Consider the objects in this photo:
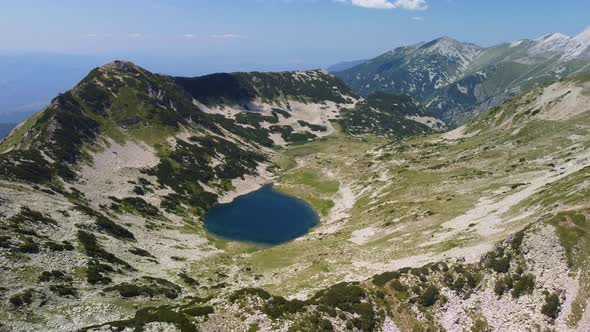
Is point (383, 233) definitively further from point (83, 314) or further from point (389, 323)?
point (83, 314)

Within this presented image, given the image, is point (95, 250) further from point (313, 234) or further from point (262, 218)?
point (262, 218)

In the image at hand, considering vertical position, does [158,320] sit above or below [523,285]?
below

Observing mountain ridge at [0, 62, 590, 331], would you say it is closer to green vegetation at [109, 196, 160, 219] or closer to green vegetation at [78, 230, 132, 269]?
green vegetation at [78, 230, 132, 269]

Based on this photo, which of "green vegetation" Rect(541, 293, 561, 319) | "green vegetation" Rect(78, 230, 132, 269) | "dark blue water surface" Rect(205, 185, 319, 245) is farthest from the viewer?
"dark blue water surface" Rect(205, 185, 319, 245)

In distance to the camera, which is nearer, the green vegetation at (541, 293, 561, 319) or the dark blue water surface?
the green vegetation at (541, 293, 561, 319)

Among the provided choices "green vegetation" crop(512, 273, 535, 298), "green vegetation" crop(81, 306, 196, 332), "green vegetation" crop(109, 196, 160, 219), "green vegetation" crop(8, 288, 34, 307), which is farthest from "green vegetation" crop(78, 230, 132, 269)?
"green vegetation" crop(512, 273, 535, 298)

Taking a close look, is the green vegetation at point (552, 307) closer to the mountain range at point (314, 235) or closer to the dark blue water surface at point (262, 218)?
the mountain range at point (314, 235)

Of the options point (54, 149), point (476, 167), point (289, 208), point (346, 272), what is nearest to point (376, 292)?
point (346, 272)

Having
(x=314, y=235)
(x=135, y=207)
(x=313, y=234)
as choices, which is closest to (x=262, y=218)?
(x=313, y=234)

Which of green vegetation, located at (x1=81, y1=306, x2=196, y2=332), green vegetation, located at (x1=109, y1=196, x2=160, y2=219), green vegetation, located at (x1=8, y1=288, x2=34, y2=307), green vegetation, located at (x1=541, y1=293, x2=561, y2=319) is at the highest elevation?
green vegetation, located at (x1=541, y1=293, x2=561, y2=319)
